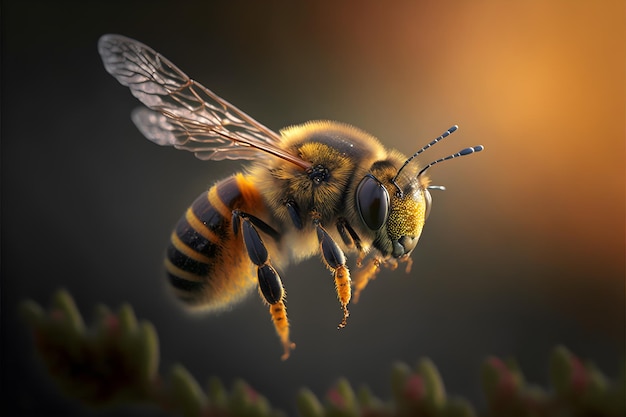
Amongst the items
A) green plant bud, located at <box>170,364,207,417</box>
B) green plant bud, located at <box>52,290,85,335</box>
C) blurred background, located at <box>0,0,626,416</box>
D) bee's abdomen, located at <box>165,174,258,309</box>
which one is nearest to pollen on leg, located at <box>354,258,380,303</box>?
bee's abdomen, located at <box>165,174,258,309</box>

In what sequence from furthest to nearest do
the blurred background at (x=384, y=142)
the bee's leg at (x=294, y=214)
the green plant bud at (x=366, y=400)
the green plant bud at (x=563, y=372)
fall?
the blurred background at (x=384, y=142) → the bee's leg at (x=294, y=214) → the green plant bud at (x=366, y=400) → the green plant bud at (x=563, y=372)

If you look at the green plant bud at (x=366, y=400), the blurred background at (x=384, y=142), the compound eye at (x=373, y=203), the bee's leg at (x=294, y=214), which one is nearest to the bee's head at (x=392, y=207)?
the compound eye at (x=373, y=203)

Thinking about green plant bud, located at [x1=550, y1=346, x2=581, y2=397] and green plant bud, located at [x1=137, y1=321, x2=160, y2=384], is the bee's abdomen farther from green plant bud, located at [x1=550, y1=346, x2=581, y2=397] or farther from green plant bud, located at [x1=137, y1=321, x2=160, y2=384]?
green plant bud, located at [x1=550, y1=346, x2=581, y2=397]

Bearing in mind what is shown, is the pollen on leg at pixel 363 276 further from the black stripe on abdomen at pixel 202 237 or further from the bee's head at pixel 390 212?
the black stripe on abdomen at pixel 202 237

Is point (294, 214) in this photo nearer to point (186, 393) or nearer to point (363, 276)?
point (363, 276)

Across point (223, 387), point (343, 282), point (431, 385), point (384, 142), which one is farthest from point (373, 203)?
point (384, 142)

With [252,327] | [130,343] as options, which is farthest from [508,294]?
[130,343]
